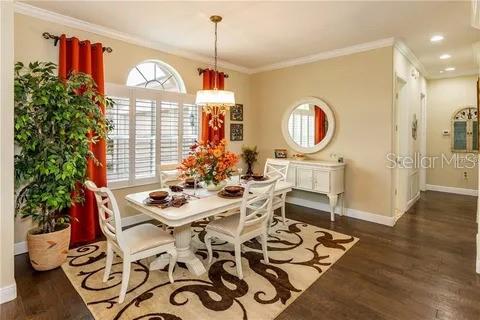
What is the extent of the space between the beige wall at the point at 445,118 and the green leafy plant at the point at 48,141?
282 inches

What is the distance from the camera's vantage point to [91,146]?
3.51 metres

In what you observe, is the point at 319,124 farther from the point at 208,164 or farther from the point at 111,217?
the point at 111,217

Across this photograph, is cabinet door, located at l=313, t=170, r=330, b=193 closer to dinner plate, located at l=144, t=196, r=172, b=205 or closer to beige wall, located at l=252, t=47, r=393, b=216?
beige wall, located at l=252, t=47, r=393, b=216

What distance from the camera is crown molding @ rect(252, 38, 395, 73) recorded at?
13.1 feet

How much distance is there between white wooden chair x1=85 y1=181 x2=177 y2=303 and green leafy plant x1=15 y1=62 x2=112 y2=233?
25.7 inches

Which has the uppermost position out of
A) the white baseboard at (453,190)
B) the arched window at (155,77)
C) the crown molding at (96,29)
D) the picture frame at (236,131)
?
the crown molding at (96,29)

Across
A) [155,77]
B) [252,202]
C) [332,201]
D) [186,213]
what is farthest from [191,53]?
[332,201]

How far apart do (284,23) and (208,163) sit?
204 cm

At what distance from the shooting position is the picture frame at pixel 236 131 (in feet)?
18.3

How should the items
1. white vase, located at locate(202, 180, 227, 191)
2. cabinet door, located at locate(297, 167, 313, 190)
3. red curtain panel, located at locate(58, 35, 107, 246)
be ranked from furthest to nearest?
cabinet door, located at locate(297, 167, 313, 190) → red curtain panel, located at locate(58, 35, 107, 246) → white vase, located at locate(202, 180, 227, 191)

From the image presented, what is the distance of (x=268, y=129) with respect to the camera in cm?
571

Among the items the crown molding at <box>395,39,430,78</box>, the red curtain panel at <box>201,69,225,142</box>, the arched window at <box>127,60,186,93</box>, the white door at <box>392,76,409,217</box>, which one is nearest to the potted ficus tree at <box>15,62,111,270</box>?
the arched window at <box>127,60,186,93</box>

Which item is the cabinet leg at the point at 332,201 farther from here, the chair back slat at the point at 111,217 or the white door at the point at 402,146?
the chair back slat at the point at 111,217

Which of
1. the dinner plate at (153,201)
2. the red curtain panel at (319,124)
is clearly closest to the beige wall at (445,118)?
the red curtain panel at (319,124)
